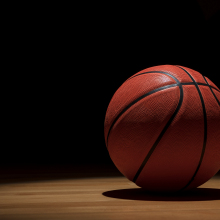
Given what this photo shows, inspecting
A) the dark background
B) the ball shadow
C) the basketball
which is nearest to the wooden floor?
the ball shadow

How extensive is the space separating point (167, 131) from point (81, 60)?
3.69m

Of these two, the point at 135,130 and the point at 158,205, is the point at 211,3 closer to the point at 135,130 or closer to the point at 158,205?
the point at 135,130

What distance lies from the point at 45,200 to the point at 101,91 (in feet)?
11.8

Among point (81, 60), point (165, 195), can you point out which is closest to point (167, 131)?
point (165, 195)

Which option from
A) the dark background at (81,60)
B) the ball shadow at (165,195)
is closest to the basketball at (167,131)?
the ball shadow at (165,195)

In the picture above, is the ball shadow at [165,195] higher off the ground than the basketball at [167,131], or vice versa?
the basketball at [167,131]

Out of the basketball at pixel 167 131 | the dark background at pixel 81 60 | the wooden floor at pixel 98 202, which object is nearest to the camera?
the wooden floor at pixel 98 202

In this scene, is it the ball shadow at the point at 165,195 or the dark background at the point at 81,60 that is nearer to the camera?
the ball shadow at the point at 165,195

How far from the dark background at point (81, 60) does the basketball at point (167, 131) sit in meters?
3.28

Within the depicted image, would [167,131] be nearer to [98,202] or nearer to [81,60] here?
[98,202]

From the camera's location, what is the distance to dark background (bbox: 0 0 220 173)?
549 centimetres

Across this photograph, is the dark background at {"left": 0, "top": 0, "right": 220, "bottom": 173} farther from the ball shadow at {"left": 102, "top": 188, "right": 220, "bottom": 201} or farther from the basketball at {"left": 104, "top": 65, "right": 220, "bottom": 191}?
the basketball at {"left": 104, "top": 65, "right": 220, "bottom": 191}

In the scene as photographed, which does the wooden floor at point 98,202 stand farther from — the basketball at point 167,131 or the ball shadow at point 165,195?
the basketball at point 167,131

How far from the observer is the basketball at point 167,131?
214cm
